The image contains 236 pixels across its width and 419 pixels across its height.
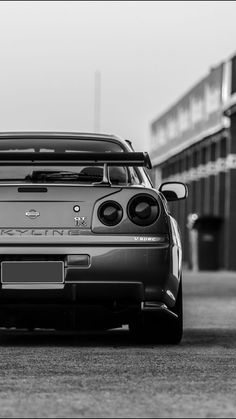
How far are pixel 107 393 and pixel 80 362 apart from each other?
135cm

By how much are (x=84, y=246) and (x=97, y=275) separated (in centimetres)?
19

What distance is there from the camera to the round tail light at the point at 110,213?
24.9 ft

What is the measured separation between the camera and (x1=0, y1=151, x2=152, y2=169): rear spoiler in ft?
24.5

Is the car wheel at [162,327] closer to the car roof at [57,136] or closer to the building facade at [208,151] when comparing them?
the car roof at [57,136]

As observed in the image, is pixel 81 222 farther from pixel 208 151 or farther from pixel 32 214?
pixel 208 151

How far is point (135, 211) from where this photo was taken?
7637 mm

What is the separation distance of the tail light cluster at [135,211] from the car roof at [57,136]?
3.49 ft

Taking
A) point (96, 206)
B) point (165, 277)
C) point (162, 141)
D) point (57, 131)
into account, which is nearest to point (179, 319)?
point (165, 277)

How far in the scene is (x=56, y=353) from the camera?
7.27m

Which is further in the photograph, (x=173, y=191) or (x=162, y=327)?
(x=173, y=191)

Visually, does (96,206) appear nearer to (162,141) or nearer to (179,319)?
(179,319)

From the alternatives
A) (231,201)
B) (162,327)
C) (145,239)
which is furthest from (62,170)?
(231,201)

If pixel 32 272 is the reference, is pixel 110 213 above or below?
above

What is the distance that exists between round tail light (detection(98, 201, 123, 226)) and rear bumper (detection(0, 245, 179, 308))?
0.17 metres
